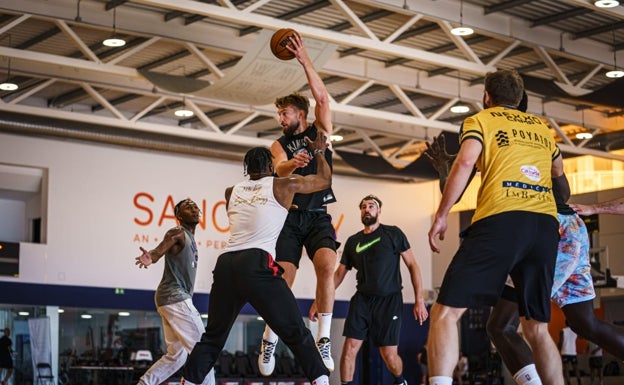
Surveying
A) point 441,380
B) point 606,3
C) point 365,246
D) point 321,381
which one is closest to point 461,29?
point 606,3

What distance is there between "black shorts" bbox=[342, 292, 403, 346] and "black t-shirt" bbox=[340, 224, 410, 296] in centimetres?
9

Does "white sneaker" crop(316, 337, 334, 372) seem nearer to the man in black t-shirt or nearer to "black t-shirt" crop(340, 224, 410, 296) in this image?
"black t-shirt" crop(340, 224, 410, 296)

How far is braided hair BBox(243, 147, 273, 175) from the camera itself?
23.0 ft

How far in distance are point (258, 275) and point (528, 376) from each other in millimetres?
1909

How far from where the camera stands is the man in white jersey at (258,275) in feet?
21.8

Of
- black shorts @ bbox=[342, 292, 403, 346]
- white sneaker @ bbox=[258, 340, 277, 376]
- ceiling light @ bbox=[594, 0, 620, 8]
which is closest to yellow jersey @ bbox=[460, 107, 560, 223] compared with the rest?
white sneaker @ bbox=[258, 340, 277, 376]

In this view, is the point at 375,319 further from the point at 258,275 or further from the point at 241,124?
the point at 241,124

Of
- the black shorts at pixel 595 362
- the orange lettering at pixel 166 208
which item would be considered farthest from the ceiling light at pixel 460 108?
the orange lettering at pixel 166 208

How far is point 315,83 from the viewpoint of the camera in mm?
7809

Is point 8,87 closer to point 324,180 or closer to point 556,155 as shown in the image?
point 324,180

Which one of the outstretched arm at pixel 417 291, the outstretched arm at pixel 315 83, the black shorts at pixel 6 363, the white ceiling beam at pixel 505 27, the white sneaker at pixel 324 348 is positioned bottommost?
the black shorts at pixel 6 363

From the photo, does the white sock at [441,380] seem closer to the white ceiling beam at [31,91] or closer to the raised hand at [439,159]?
the raised hand at [439,159]

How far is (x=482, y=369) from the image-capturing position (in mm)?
27375

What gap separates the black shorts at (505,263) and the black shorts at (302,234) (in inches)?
103
